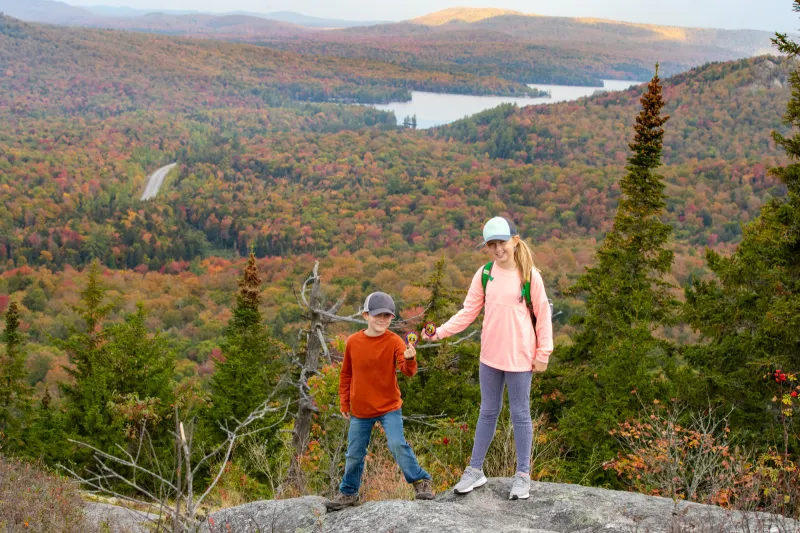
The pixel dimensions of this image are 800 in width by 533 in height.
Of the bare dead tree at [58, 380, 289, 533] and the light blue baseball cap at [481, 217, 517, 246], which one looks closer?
the bare dead tree at [58, 380, 289, 533]

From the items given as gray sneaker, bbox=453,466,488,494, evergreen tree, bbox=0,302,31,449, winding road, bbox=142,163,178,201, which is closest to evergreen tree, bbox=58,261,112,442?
evergreen tree, bbox=0,302,31,449

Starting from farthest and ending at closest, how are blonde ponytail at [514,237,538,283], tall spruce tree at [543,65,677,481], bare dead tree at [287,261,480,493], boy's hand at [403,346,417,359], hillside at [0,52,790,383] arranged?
1. hillside at [0,52,790,383]
2. tall spruce tree at [543,65,677,481]
3. bare dead tree at [287,261,480,493]
4. blonde ponytail at [514,237,538,283]
5. boy's hand at [403,346,417,359]

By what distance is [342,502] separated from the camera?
4277 millimetres

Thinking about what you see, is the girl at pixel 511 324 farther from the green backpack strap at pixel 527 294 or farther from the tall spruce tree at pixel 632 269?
the tall spruce tree at pixel 632 269

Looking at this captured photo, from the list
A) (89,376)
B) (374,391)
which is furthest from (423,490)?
(89,376)

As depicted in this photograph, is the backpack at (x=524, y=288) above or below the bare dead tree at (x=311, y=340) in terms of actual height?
above

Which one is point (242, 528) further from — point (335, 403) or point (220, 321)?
point (220, 321)

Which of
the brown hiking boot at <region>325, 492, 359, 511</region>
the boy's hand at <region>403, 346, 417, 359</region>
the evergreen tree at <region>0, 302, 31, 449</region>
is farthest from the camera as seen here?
the evergreen tree at <region>0, 302, 31, 449</region>

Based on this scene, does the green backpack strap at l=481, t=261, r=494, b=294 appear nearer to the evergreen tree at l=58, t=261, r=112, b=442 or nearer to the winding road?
the evergreen tree at l=58, t=261, r=112, b=442

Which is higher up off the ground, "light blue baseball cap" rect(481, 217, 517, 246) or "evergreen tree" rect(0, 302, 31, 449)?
"light blue baseball cap" rect(481, 217, 517, 246)

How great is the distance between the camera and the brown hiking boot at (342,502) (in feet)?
14.0

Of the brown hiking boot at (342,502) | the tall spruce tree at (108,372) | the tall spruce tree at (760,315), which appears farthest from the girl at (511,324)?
the tall spruce tree at (108,372)

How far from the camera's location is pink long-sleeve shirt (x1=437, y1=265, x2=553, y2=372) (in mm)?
4211

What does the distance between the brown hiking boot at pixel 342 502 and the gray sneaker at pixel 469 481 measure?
0.76 m
